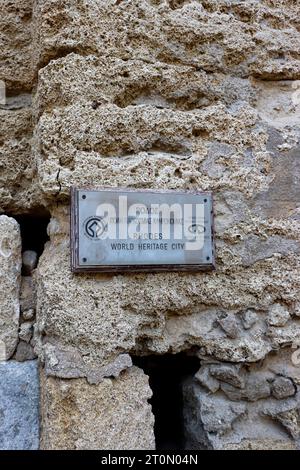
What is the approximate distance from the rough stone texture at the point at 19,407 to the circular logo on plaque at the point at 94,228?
16.8 inches

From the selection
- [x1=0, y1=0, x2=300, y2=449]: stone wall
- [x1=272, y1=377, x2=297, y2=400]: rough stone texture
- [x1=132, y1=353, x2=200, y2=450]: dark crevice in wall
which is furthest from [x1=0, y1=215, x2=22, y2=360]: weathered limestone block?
[x1=272, y1=377, x2=297, y2=400]: rough stone texture

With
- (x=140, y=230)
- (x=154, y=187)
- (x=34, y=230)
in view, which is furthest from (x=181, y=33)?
(x=34, y=230)

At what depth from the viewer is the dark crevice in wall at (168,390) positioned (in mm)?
1412

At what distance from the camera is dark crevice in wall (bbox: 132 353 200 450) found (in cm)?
141

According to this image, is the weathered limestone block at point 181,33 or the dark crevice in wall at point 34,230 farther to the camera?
the dark crevice in wall at point 34,230

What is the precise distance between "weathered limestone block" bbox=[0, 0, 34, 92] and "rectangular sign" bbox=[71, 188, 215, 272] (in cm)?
54

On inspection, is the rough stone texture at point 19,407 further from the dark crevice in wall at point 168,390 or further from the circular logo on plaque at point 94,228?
the circular logo on plaque at point 94,228

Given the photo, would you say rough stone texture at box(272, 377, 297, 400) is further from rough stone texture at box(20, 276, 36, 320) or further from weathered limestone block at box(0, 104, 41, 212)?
weathered limestone block at box(0, 104, 41, 212)

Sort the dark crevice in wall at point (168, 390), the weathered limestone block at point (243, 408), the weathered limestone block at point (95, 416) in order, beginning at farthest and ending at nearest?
the dark crevice in wall at point (168, 390) → the weathered limestone block at point (243, 408) → the weathered limestone block at point (95, 416)

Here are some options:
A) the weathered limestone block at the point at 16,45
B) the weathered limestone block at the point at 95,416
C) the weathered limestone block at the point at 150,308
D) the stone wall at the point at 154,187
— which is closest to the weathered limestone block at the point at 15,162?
the stone wall at the point at 154,187

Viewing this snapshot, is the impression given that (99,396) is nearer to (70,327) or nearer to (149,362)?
(70,327)

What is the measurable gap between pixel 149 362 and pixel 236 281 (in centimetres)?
40

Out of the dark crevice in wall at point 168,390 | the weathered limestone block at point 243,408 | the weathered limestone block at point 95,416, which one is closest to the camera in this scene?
the weathered limestone block at point 95,416

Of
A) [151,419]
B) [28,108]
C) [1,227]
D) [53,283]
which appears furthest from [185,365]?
[28,108]
